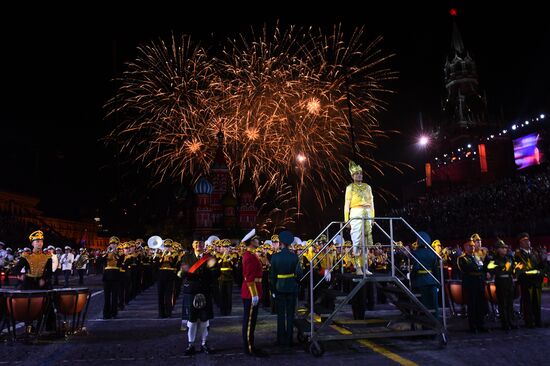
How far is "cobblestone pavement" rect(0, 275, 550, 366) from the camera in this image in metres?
7.43

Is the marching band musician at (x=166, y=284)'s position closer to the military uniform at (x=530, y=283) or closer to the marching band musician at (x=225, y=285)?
the marching band musician at (x=225, y=285)

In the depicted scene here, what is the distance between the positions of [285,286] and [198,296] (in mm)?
1695

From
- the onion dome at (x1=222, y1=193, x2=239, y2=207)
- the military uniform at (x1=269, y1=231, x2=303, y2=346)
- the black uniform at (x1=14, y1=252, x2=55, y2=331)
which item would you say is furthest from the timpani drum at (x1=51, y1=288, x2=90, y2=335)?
the onion dome at (x1=222, y1=193, x2=239, y2=207)

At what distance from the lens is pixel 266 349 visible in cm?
838

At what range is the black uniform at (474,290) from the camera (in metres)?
9.69

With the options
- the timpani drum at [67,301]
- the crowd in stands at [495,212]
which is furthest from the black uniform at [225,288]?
the crowd in stands at [495,212]

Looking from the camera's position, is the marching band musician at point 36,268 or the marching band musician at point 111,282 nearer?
the marching band musician at point 36,268

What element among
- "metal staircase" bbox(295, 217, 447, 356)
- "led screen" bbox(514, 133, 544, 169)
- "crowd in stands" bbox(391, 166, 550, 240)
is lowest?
"metal staircase" bbox(295, 217, 447, 356)

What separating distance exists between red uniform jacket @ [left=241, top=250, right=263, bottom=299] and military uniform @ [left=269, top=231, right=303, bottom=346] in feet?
1.22

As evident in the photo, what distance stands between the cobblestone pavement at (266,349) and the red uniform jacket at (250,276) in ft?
3.50

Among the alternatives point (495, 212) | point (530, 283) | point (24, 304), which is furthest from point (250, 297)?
point (495, 212)

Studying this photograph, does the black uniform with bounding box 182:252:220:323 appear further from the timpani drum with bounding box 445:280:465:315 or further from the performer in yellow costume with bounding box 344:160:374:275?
the timpani drum with bounding box 445:280:465:315

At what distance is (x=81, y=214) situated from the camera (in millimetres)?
70312

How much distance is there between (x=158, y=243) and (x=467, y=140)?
67.8 m
